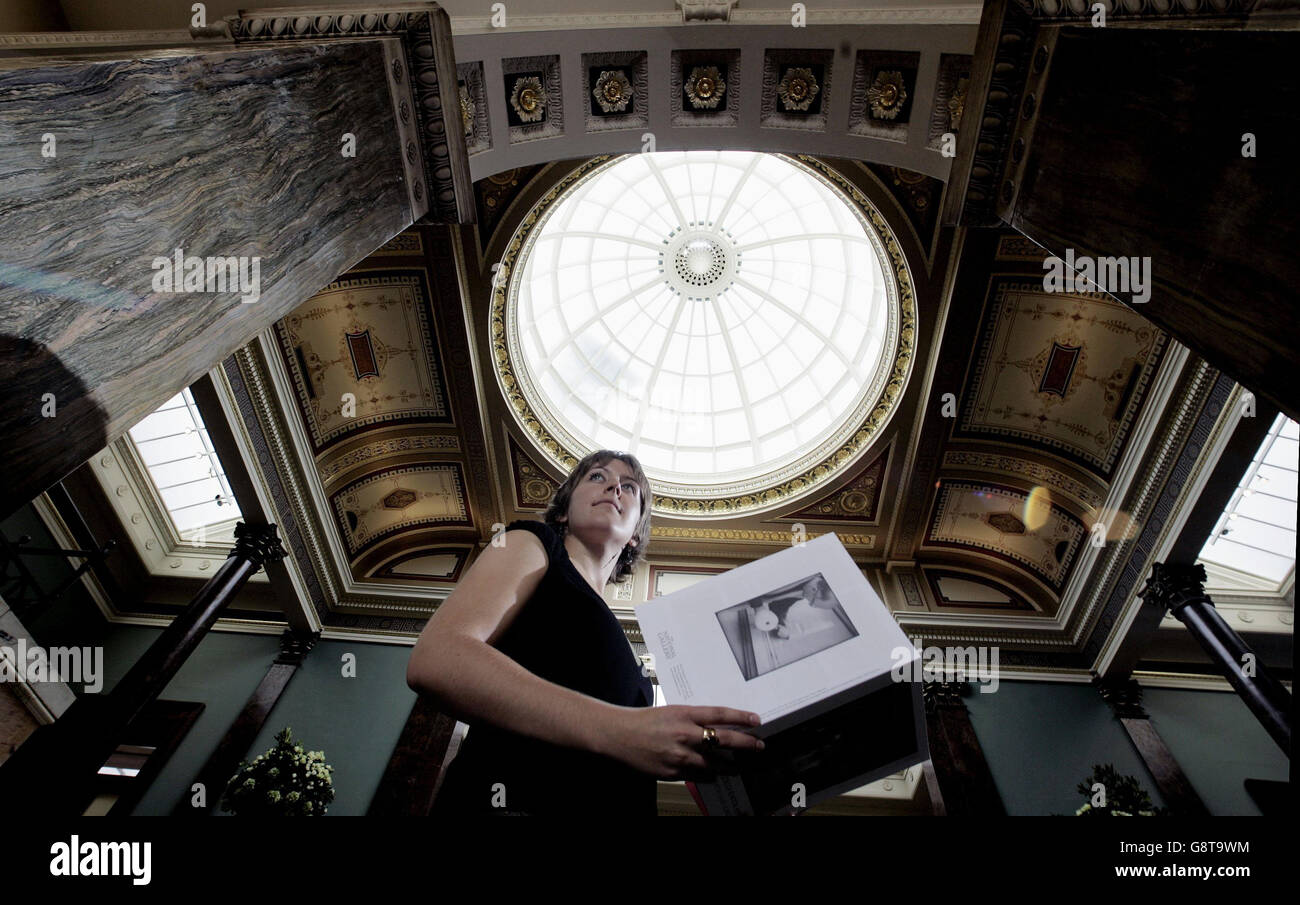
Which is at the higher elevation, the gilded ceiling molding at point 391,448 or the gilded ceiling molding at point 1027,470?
the gilded ceiling molding at point 391,448

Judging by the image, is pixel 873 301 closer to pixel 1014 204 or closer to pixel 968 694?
pixel 968 694

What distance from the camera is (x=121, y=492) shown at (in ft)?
30.9

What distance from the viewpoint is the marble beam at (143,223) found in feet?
5.92

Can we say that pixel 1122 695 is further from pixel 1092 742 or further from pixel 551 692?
pixel 551 692

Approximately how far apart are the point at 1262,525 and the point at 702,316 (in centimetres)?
889

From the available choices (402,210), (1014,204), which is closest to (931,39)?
(1014,204)

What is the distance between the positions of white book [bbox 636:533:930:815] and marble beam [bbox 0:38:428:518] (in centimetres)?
176

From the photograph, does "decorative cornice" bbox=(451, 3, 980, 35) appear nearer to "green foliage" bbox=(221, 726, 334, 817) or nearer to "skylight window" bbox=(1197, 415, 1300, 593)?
"skylight window" bbox=(1197, 415, 1300, 593)

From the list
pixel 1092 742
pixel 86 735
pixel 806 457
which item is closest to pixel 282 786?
pixel 86 735

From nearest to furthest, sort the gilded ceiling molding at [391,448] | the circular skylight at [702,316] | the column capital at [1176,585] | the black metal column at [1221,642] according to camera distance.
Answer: the black metal column at [1221,642], the column capital at [1176,585], the gilded ceiling molding at [391,448], the circular skylight at [702,316]

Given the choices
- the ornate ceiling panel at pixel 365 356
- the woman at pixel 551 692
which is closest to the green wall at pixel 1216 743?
the woman at pixel 551 692

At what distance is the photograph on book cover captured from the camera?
1.74m

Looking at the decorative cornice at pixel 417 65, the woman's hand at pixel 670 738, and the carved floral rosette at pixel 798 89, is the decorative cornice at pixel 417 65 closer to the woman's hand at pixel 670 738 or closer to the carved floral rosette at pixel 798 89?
the carved floral rosette at pixel 798 89

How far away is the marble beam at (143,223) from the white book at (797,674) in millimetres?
1759
